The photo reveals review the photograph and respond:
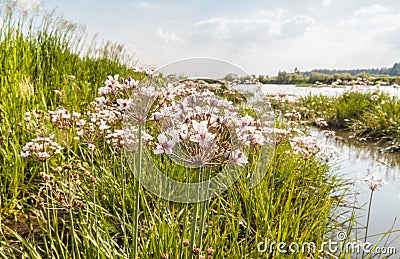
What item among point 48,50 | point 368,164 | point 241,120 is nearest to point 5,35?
point 48,50

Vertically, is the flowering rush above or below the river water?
above

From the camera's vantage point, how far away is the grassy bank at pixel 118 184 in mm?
1673

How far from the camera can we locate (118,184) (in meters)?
2.74

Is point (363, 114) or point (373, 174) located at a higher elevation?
point (363, 114)

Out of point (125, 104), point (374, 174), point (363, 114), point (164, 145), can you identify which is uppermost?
point (125, 104)

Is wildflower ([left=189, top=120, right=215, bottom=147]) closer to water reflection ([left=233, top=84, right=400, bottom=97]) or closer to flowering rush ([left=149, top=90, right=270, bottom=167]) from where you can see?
Result: flowering rush ([left=149, top=90, right=270, bottom=167])

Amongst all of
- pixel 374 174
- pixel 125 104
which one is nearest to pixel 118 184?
pixel 125 104

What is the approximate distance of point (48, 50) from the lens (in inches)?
229

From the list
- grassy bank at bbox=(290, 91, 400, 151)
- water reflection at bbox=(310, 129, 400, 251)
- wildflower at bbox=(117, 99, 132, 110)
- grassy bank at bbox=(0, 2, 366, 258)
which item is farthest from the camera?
grassy bank at bbox=(290, 91, 400, 151)

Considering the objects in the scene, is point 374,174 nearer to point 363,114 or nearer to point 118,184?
point 118,184

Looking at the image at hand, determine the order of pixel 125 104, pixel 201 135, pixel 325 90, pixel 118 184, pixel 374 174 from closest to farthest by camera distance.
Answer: pixel 201 135, pixel 125 104, pixel 118 184, pixel 374 174, pixel 325 90

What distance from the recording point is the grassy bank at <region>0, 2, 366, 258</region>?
1.67 metres

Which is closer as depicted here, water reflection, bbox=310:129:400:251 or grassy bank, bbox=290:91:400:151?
water reflection, bbox=310:129:400:251

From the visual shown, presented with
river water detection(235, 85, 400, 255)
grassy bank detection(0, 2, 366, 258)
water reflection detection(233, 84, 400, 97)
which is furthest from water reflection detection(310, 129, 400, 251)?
water reflection detection(233, 84, 400, 97)
